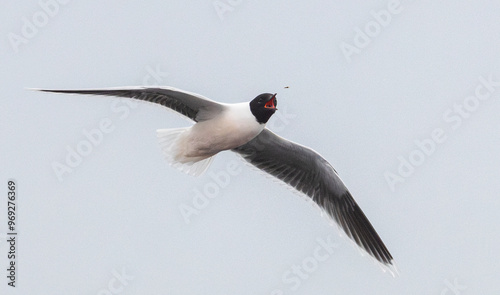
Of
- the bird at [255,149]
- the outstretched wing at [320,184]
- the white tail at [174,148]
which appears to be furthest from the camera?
the outstretched wing at [320,184]

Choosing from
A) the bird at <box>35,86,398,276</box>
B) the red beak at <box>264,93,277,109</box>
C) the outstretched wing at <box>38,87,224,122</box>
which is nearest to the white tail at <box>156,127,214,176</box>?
the bird at <box>35,86,398,276</box>

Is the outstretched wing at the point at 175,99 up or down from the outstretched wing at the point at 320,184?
up

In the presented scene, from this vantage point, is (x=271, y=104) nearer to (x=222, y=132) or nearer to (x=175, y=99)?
(x=222, y=132)

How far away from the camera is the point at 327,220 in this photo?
8.34m

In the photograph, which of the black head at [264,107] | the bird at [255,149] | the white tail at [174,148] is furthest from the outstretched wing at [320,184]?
the black head at [264,107]

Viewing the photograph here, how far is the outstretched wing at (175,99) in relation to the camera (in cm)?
718

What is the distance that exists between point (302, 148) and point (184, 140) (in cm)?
114

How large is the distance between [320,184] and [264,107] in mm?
1430

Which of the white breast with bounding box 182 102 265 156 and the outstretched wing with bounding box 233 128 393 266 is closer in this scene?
the white breast with bounding box 182 102 265 156

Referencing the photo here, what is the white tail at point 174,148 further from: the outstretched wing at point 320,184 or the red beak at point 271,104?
the red beak at point 271,104

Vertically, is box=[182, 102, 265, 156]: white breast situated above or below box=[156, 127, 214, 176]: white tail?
below

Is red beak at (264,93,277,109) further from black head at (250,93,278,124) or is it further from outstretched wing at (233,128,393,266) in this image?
outstretched wing at (233,128,393,266)

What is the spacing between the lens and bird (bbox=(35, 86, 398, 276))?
7309mm

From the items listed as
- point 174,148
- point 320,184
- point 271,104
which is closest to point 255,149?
point 320,184
